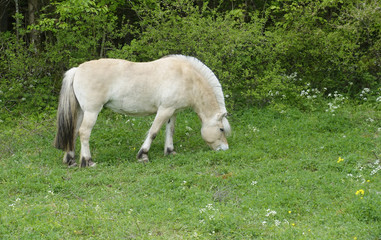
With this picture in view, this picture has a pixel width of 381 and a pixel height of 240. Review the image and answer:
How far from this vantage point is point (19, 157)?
8.70 metres

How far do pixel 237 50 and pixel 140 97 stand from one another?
3.70m

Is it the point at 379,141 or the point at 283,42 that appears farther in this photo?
the point at 283,42

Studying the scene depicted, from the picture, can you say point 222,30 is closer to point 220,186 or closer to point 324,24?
point 324,24

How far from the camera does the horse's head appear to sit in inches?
346

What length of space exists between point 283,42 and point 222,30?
150 centimetres

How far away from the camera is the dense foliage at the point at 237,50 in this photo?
1127 cm

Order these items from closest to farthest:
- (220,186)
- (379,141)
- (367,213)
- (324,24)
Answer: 1. (367,213)
2. (220,186)
3. (379,141)
4. (324,24)

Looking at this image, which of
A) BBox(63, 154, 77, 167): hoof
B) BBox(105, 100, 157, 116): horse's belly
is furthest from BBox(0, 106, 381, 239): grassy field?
BBox(105, 100, 157, 116): horse's belly

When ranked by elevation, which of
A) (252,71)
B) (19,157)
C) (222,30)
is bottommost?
(19,157)

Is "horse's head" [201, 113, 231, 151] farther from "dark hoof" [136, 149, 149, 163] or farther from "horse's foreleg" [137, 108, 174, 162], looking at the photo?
"dark hoof" [136, 149, 149, 163]

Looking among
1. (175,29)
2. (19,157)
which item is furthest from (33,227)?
(175,29)

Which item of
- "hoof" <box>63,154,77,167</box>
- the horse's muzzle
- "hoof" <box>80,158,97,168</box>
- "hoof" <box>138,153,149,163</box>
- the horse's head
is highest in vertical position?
the horse's head

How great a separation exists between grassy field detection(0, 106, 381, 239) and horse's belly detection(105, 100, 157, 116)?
0.82 meters

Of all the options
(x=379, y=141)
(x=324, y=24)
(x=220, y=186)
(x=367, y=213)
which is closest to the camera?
(x=367, y=213)
